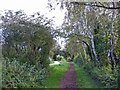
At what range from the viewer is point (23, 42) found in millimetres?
5176

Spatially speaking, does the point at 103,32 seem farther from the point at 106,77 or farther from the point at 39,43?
the point at 39,43

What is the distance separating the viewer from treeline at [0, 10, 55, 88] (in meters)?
3.92

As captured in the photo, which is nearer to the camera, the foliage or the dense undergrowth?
the dense undergrowth

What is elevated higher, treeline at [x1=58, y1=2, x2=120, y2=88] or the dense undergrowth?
treeline at [x1=58, y1=2, x2=120, y2=88]

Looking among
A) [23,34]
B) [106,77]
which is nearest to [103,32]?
[106,77]

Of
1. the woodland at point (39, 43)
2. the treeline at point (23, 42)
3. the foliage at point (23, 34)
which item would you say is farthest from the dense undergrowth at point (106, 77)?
the foliage at point (23, 34)

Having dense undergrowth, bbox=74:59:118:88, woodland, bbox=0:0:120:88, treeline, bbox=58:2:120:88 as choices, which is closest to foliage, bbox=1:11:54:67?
woodland, bbox=0:0:120:88

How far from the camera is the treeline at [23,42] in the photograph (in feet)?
12.9

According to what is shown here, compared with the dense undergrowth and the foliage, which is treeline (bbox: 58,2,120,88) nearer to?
the dense undergrowth

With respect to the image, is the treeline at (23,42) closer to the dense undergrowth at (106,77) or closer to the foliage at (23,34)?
the foliage at (23,34)

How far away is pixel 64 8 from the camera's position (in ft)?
9.84

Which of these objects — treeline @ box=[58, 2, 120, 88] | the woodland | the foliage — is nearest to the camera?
treeline @ box=[58, 2, 120, 88]

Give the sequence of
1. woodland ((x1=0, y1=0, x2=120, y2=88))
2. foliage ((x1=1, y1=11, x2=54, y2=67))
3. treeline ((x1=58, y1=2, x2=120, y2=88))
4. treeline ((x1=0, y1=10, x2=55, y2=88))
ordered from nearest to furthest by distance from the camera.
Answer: treeline ((x1=58, y1=2, x2=120, y2=88)), woodland ((x1=0, y1=0, x2=120, y2=88)), treeline ((x1=0, y1=10, x2=55, y2=88)), foliage ((x1=1, y1=11, x2=54, y2=67))

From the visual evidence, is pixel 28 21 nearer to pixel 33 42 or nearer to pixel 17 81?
pixel 33 42
